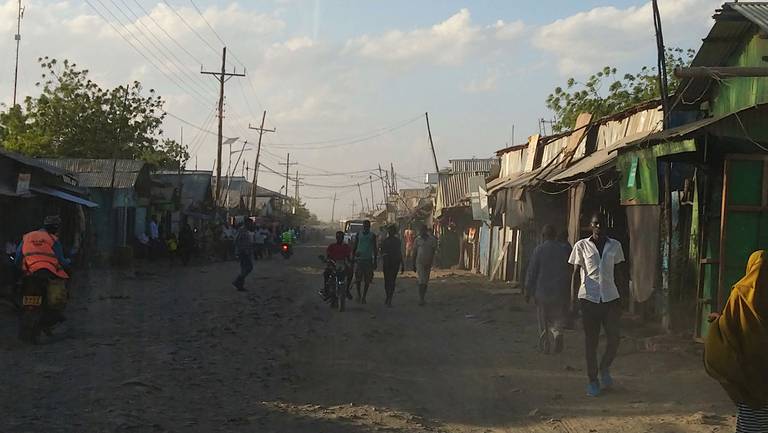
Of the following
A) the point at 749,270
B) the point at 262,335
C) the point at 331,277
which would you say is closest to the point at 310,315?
the point at 331,277

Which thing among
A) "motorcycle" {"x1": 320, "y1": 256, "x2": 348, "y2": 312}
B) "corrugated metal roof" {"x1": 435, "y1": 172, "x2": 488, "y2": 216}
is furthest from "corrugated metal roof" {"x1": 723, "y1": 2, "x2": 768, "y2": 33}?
"corrugated metal roof" {"x1": 435, "y1": 172, "x2": 488, "y2": 216}

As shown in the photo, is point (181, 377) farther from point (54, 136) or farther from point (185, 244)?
point (54, 136)

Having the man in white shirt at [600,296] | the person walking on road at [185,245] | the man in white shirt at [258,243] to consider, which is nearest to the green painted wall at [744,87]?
the man in white shirt at [600,296]

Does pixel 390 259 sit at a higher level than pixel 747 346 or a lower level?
higher

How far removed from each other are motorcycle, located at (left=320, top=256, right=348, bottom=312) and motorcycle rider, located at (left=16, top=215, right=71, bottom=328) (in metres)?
6.33

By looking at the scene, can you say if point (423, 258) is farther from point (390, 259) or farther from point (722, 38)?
point (722, 38)

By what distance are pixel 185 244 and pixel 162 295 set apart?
44.6 feet

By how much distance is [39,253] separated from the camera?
11.4 meters

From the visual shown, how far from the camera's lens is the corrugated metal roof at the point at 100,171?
30438 millimetres

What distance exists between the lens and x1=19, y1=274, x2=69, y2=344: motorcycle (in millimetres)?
11227

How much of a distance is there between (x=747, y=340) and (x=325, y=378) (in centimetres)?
499

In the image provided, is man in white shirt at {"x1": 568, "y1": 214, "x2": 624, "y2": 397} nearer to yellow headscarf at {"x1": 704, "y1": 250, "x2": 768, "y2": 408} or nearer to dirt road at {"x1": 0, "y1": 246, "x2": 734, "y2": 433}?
dirt road at {"x1": 0, "y1": 246, "x2": 734, "y2": 433}

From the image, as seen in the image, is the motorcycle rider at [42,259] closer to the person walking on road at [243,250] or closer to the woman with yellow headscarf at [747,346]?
the person walking on road at [243,250]

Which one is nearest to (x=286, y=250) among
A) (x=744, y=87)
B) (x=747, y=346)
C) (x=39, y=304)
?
(x=39, y=304)
